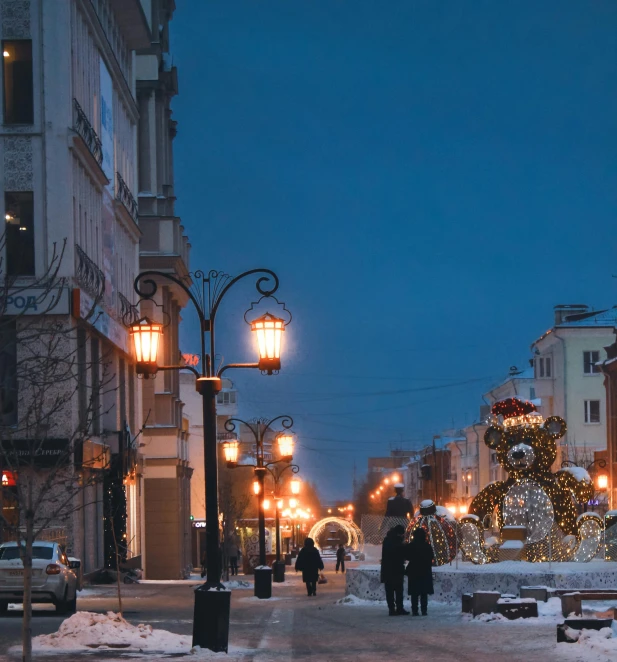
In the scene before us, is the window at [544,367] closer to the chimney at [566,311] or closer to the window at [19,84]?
the chimney at [566,311]

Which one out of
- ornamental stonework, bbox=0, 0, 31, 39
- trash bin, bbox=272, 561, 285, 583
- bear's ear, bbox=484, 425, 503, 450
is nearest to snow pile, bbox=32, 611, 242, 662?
bear's ear, bbox=484, 425, 503, 450

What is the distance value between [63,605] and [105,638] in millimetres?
6827

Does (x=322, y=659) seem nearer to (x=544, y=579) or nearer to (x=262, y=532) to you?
(x=544, y=579)

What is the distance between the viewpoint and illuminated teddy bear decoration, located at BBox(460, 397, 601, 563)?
26531mm

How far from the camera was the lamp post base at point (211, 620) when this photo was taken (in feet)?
51.4

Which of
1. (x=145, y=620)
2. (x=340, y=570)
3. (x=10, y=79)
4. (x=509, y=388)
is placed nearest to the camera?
(x=145, y=620)

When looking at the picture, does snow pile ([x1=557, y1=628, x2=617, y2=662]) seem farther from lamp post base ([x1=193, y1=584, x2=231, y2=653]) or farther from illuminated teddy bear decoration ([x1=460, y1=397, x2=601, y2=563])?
illuminated teddy bear decoration ([x1=460, y1=397, x2=601, y2=563])

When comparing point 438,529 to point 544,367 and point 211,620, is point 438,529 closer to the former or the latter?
point 211,620

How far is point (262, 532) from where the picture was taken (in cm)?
3531

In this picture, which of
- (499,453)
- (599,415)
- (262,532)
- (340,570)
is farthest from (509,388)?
(499,453)

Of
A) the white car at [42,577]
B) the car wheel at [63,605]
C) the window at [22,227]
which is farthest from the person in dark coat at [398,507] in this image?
the window at [22,227]

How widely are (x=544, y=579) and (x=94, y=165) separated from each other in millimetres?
18740

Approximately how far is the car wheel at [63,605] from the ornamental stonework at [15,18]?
629 inches

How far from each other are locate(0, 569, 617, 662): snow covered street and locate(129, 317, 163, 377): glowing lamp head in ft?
10.8
